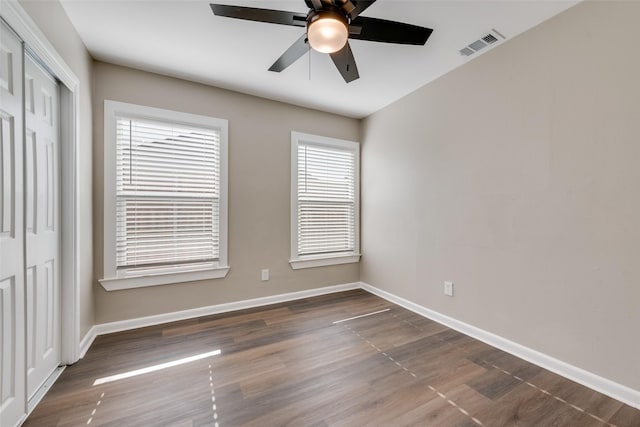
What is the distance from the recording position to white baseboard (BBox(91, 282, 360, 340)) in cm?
A: 250

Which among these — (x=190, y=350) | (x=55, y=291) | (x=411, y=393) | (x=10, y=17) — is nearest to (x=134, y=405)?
(x=190, y=350)

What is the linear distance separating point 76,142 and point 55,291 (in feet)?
3.57

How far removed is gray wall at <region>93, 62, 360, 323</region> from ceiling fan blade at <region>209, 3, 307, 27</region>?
1.54 metres

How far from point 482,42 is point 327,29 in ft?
5.07

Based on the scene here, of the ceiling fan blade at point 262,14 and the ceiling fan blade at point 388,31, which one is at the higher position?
the ceiling fan blade at point 262,14

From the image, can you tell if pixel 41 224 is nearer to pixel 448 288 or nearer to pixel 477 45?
pixel 448 288

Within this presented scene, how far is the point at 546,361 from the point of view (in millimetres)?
1951

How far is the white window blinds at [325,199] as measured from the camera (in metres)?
3.51

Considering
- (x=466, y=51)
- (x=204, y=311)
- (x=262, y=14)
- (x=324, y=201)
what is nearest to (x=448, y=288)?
(x=324, y=201)

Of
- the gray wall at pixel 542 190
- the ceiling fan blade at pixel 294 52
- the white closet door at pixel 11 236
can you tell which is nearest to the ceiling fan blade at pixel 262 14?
the ceiling fan blade at pixel 294 52

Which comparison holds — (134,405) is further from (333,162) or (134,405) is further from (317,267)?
(333,162)

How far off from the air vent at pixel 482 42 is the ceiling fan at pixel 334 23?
81cm

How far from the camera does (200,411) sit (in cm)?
155

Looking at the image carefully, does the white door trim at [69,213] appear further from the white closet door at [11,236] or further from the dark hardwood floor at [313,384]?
the white closet door at [11,236]
